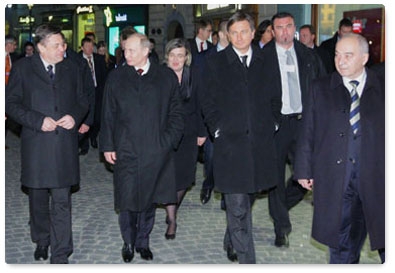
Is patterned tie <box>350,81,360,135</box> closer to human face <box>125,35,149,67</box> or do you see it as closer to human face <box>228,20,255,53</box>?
human face <box>228,20,255,53</box>

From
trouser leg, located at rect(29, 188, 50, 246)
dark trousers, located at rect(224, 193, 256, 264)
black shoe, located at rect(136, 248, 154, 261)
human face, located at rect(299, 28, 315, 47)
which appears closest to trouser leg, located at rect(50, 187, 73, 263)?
trouser leg, located at rect(29, 188, 50, 246)

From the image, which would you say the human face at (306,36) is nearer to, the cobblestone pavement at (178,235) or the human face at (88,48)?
the cobblestone pavement at (178,235)

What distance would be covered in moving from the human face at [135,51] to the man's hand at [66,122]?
72cm

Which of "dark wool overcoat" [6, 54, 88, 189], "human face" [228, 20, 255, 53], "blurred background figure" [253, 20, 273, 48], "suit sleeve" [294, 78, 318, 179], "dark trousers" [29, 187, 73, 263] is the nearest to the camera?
"suit sleeve" [294, 78, 318, 179]

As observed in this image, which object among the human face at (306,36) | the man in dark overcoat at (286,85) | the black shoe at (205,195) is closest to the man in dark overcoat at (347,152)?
the man in dark overcoat at (286,85)

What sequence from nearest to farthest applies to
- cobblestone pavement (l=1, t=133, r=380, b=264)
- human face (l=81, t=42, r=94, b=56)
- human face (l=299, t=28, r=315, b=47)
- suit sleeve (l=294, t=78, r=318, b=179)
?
1. suit sleeve (l=294, t=78, r=318, b=179)
2. cobblestone pavement (l=1, t=133, r=380, b=264)
3. human face (l=299, t=28, r=315, b=47)
4. human face (l=81, t=42, r=94, b=56)

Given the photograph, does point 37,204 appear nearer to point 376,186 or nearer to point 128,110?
point 128,110

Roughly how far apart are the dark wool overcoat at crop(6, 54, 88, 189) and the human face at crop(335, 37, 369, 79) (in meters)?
2.34

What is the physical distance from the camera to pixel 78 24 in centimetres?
3306

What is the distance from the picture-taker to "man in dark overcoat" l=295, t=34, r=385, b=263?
449cm

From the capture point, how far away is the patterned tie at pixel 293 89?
6148 millimetres

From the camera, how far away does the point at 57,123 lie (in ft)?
17.6

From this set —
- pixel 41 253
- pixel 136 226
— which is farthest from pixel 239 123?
pixel 41 253

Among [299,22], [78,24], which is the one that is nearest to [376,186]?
[299,22]
